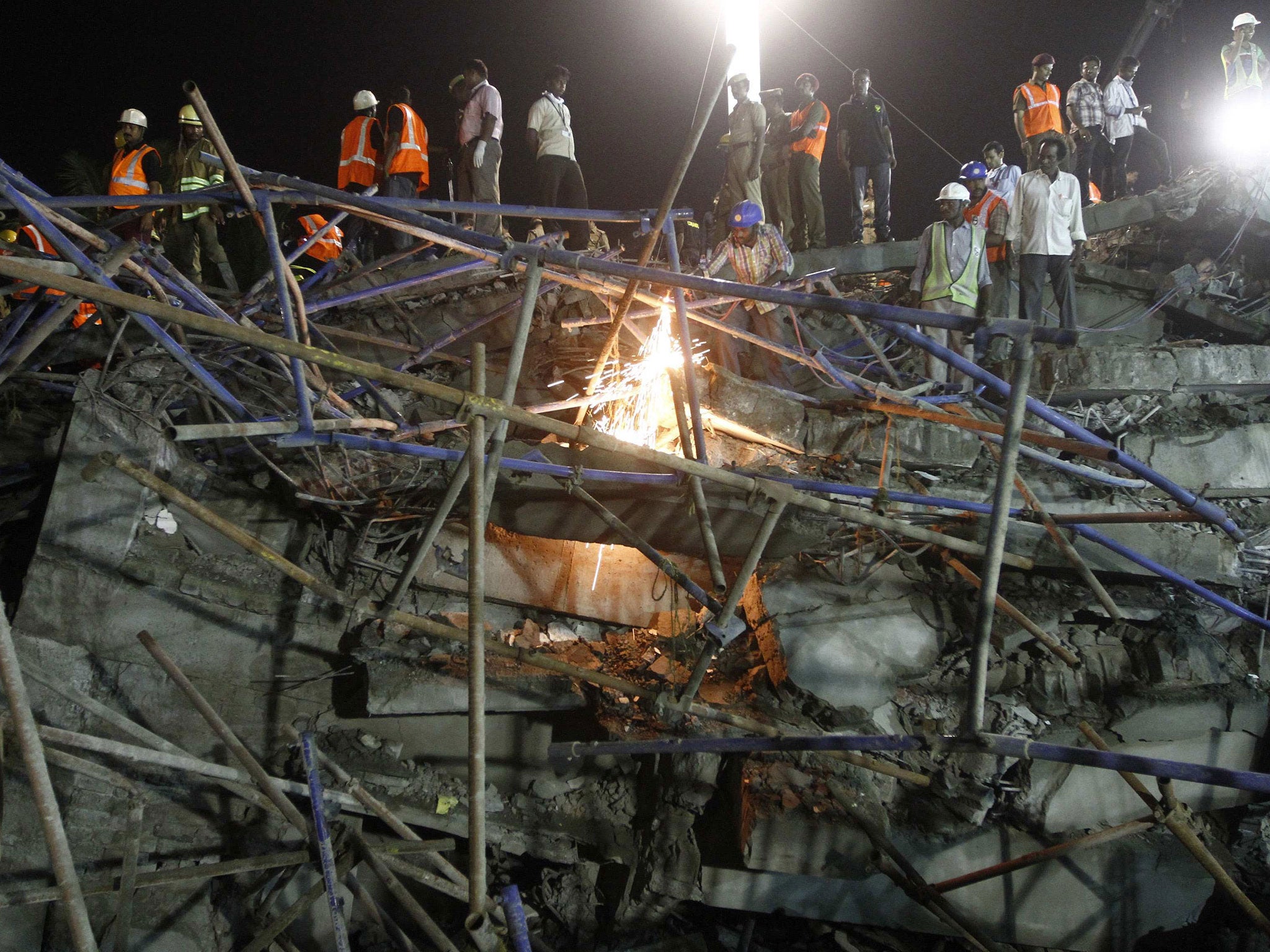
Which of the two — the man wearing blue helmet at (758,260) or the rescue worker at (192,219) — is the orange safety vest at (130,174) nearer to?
the rescue worker at (192,219)

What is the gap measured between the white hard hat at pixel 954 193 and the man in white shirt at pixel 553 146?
11.6 ft

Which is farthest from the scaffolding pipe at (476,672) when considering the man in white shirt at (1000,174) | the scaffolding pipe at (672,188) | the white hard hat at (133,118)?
the man in white shirt at (1000,174)

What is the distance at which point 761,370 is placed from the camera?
7.80 meters

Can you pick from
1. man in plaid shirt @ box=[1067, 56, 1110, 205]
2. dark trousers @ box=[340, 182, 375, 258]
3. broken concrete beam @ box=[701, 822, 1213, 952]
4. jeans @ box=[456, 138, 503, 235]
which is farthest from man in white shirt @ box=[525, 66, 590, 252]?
man in plaid shirt @ box=[1067, 56, 1110, 205]

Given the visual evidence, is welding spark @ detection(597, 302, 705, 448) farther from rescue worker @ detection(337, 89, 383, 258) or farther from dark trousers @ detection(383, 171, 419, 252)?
rescue worker @ detection(337, 89, 383, 258)

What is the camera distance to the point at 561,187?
8.95 meters

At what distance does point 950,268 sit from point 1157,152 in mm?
6997

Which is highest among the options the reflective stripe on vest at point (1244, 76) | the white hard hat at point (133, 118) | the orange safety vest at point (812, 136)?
the reflective stripe on vest at point (1244, 76)

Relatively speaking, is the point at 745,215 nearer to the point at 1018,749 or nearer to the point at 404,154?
the point at 404,154

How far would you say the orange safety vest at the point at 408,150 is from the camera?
824 centimetres

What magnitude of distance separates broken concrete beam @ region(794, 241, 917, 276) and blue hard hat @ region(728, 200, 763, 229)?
176cm

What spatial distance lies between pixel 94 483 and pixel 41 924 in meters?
2.59

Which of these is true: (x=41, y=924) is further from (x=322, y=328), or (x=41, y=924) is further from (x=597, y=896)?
(x=322, y=328)

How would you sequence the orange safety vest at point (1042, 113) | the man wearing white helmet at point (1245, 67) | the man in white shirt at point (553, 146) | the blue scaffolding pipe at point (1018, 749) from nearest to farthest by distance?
the blue scaffolding pipe at point (1018, 749)
the man in white shirt at point (553, 146)
the orange safety vest at point (1042, 113)
the man wearing white helmet at point (1245, 67)
